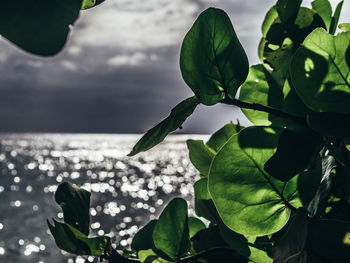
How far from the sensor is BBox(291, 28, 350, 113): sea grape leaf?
1.03 ft

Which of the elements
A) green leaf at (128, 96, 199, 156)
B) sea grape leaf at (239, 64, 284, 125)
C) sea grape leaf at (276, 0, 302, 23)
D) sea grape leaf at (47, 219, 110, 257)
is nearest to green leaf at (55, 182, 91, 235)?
sea grape leaf at (47, 219, 110, 257)

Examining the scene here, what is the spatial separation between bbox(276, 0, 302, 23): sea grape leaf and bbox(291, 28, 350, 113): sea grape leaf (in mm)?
215

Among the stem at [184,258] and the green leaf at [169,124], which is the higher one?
the green leaf at [169,124]

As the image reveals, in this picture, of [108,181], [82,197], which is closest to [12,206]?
[108,181]

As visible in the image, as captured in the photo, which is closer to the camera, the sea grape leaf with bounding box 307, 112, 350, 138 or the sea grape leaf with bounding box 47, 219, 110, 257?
the sea grape leaf with bounding box 307, 112, 350, 138

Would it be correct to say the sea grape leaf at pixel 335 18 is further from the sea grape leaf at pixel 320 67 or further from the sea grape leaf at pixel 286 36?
the sea grape leaf at pixel 320 67

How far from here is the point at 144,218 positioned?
32.0 metres

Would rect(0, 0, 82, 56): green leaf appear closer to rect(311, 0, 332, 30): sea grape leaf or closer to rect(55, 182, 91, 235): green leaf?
rect(55, 182, 91, 235): green leaf

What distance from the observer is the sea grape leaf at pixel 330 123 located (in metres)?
0.34

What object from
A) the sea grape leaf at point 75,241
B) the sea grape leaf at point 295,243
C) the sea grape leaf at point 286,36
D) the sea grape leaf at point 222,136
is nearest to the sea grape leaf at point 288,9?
the sea grape leaf at point 286,36

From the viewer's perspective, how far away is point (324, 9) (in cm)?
55

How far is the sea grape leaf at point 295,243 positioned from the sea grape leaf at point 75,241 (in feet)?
0.81

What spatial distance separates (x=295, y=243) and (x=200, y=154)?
237 mm

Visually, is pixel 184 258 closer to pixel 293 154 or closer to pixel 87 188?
pixel 293 154
